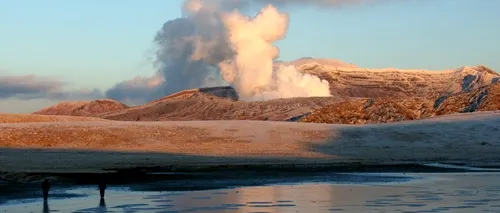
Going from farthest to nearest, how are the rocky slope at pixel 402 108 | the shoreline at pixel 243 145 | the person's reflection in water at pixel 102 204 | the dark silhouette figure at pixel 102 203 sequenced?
the rocky slope at pixel 402 108
the shoreline at pixel 243 145
the dark silhouette figure at pixel 102 203
the person's reflection in water at pixel 102 204

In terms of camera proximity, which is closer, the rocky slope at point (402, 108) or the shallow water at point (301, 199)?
the shallow water at point (301, 199)

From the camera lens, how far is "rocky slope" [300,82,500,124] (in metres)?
109

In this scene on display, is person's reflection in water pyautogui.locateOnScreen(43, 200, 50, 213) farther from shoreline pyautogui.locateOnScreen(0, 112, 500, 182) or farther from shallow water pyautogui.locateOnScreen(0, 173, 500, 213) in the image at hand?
shoreline pyautogui.locateOnScreen(0, 112, 500, 182)

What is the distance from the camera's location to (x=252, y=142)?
225 ft

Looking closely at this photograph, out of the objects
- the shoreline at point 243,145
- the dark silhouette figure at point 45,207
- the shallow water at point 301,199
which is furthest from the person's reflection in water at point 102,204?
the shoreline at point 243,145

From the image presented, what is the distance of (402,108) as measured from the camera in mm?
114875

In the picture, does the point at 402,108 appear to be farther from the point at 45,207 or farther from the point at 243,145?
the point at 45,207

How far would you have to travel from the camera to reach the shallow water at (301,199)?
86.6 ft

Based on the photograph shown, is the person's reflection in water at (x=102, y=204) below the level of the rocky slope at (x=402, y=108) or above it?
below

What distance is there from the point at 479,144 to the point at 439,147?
3.33 metres

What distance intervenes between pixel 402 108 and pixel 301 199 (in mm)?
87087

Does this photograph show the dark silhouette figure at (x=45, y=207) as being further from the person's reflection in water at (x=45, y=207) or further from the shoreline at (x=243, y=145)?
the shoreline at (x=243, y=145)

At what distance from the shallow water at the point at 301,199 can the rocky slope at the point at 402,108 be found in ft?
238

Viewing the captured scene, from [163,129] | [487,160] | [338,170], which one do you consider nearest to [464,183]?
[338,170]
